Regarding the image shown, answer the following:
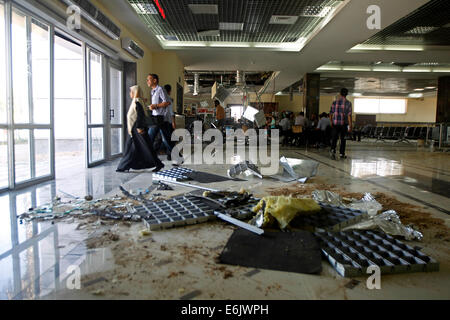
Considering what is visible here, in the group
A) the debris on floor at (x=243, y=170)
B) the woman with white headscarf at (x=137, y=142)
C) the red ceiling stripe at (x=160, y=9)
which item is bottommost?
the debris on floor at (x=243, y=170)

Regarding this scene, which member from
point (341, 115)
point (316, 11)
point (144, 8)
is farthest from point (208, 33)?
point (341, 115)

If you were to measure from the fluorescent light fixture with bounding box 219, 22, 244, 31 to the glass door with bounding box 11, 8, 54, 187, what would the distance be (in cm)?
419

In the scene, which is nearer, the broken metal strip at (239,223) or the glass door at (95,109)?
the broken metal strip at (239,223)

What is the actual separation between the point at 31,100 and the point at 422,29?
8.70 meters

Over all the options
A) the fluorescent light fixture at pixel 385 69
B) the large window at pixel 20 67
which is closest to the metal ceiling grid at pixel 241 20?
the large window at pixel 20 67

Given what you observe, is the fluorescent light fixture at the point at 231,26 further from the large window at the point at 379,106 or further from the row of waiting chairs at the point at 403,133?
the large window at the point at 379,106

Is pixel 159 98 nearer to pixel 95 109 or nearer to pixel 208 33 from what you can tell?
pixel 95 109

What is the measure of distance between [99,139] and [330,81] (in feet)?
44.4

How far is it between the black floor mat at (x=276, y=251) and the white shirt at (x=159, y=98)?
392cm

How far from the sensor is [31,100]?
13.4 ft

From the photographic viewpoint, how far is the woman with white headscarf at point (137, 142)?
4.71 metres

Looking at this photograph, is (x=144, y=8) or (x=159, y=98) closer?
(x=159, y=98)
